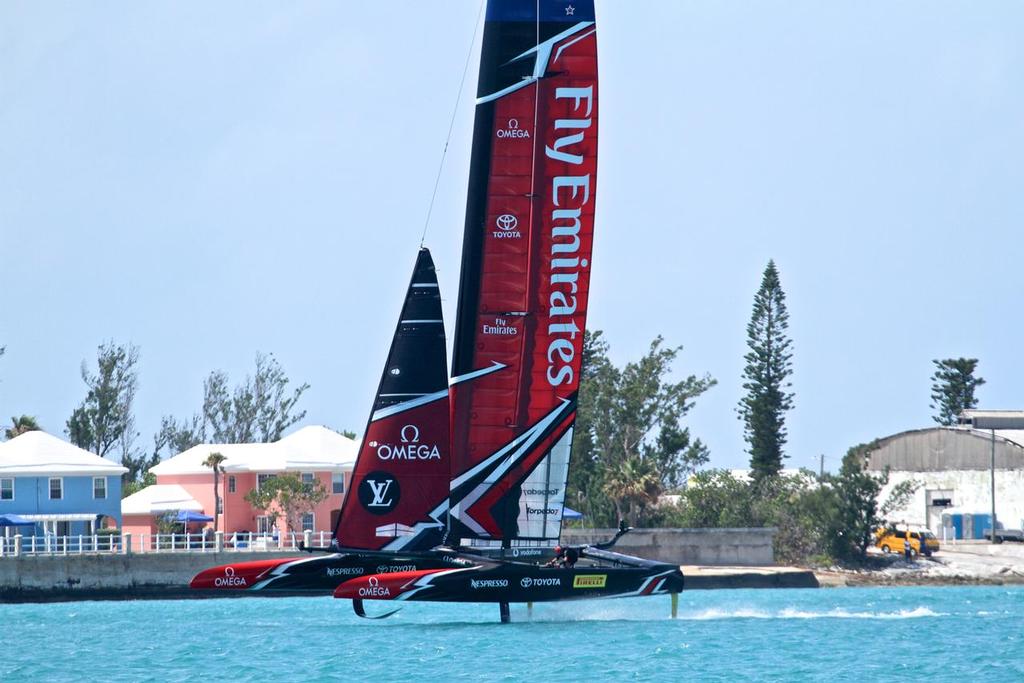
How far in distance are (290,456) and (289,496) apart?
3052 millimetres

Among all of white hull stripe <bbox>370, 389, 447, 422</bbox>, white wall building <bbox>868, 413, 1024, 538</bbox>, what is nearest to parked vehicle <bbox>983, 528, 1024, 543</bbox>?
white wall building <bbox>868, 413, 1024, 538</bbox>

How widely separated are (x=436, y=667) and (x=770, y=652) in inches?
240

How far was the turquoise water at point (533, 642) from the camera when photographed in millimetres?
28125

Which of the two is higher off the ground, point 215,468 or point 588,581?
point 215,468

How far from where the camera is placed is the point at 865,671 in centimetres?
2805

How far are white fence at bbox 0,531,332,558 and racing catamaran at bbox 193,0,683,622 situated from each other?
1467 cm

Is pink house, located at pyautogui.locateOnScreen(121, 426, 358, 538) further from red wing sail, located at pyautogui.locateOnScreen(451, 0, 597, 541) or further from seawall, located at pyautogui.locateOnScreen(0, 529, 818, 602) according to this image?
red wing sail, located at pyautogui.locateOnScreen(451, 0, 597, 541)

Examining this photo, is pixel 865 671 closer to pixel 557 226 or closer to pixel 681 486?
pixel 557 226

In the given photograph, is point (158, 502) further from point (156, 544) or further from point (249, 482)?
point (156, 544)

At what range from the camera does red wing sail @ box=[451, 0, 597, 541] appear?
3425cm

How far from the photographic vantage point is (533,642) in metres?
32.8

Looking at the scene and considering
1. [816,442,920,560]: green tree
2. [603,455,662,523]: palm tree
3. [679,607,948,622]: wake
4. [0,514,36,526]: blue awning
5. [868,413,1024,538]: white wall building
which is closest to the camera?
[679,607,948,622]: wake

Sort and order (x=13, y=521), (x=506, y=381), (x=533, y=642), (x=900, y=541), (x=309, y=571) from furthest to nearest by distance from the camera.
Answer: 1. (x=900, y=541)
2. (x=13, y=521)
3. (x=309, y=571)
4. (x=506, y=381)
5. (x=533, y=642)

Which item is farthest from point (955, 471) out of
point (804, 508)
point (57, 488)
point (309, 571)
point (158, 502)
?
point (309, 571)
